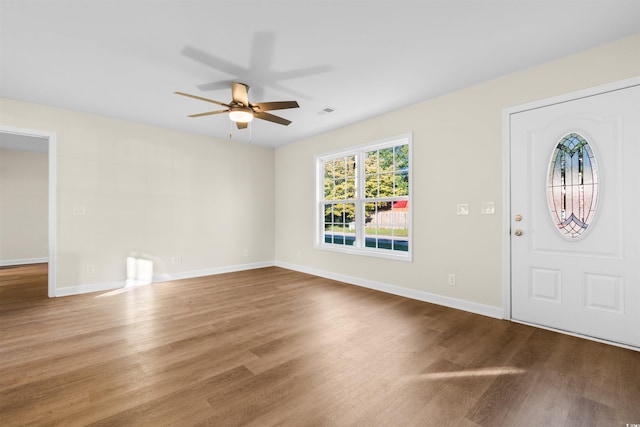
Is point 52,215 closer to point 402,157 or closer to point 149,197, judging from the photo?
point 149,197

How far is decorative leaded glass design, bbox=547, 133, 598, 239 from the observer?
255cm

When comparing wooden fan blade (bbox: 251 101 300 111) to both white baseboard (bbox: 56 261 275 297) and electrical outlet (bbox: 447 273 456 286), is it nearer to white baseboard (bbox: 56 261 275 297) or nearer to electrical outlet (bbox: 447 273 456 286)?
electrical outlet (bbox: 447 273 456 286)

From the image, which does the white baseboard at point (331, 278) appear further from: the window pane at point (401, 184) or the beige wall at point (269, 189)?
the window pane at point (401, 184)

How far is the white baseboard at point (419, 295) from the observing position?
3137 mm

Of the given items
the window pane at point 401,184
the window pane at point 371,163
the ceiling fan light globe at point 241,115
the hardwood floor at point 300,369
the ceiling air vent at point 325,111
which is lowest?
the hardwood floor at point 300,369

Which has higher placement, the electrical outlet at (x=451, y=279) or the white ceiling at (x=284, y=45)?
the white ceiling at (x=284, y=45)

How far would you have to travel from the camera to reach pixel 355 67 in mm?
2846

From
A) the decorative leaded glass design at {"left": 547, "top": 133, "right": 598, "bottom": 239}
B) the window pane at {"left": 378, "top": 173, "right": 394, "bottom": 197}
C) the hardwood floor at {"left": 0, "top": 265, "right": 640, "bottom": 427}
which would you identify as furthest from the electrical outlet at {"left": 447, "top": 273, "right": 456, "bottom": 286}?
the window pane at {"left": 378, "top": 173, "right": 394, "bottom": 197}

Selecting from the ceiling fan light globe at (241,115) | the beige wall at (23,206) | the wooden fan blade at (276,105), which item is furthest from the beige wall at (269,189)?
the beige wall at (23,206)

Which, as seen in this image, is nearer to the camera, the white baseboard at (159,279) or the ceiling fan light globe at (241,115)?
the ceiling fan light globe at (241,115)

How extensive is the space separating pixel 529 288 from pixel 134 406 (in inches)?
138

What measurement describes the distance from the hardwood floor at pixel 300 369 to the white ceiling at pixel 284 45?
104 inches

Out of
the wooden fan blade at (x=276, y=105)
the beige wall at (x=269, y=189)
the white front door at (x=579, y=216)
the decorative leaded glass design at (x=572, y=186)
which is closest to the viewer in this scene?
the white front door at (x=579, y=216)

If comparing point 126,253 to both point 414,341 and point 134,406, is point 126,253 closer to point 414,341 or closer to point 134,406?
point 134,406
